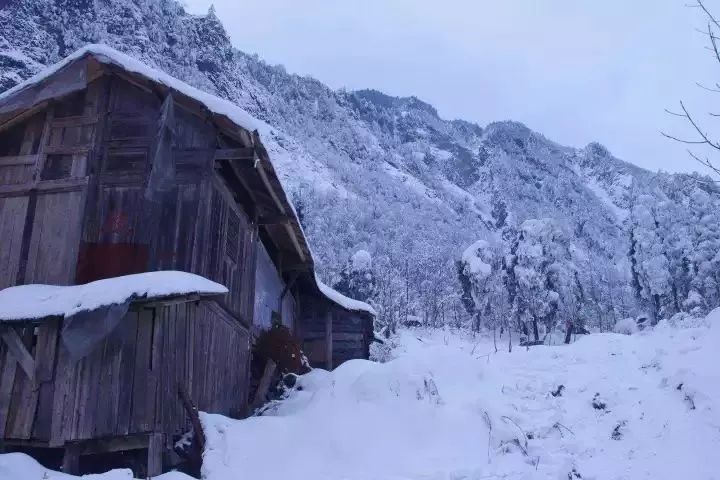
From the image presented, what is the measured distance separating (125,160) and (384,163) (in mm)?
109831

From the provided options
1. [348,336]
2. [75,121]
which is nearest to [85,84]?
[75,121]

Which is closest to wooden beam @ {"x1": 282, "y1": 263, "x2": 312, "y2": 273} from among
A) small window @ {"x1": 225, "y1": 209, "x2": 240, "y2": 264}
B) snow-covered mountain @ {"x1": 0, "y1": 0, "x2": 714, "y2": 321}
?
small window @ {"x1": 225, "y1": 209, "x2": 240, "y2": 264}

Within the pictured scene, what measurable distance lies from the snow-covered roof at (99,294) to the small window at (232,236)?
2.82 meters

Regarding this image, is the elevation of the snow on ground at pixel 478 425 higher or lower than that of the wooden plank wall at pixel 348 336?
lower

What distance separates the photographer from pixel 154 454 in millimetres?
8055

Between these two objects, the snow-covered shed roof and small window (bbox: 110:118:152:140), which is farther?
small window (bbox: 110:118:152:140)

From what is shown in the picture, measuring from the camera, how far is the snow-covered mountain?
62.9 m

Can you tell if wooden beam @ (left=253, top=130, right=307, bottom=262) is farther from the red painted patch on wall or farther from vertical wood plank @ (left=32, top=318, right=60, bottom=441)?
vertical wood plank @ (left=32, top=318, right=60, bottom=441)

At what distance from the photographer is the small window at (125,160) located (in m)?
9.78

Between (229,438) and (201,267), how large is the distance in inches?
109

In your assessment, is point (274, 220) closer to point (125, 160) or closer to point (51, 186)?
point (125, 160)

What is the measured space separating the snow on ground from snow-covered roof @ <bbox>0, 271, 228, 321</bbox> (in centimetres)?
218

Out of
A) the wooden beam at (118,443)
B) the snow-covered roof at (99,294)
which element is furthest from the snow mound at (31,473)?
the snow-covered roof at (99,294)

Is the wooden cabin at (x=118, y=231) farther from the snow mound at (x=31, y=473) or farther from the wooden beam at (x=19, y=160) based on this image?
the snow mound at (x=31, y=473)
